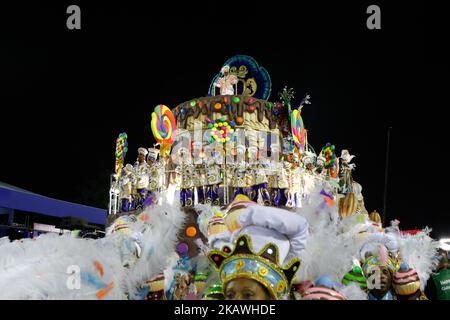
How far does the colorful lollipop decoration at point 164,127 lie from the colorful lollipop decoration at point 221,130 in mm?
1300

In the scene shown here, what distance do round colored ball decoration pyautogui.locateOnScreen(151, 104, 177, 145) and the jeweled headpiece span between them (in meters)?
12.1

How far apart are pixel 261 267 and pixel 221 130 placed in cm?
1209

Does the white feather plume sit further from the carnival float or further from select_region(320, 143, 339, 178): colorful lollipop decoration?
→ select_region(320, 143, 339, 178): colorful lollipop decoration

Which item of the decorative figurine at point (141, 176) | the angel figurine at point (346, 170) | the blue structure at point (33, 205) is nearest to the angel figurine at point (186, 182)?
the decorative figurine at point (141, 176)

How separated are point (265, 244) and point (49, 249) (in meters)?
2.02

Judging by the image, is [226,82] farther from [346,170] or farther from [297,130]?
[346,170]

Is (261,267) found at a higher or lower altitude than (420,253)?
higher

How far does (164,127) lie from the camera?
14.7m

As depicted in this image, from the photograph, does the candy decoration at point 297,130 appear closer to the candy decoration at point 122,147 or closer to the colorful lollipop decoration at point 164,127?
the colorful lollipop decoration at point 164,127

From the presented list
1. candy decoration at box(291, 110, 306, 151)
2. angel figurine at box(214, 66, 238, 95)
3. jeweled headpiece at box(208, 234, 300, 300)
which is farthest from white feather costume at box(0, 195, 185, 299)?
angel figurine at box(214, 66, 238, 95)

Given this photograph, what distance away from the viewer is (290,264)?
109 inches

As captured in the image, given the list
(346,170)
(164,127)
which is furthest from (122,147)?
(346,170)
